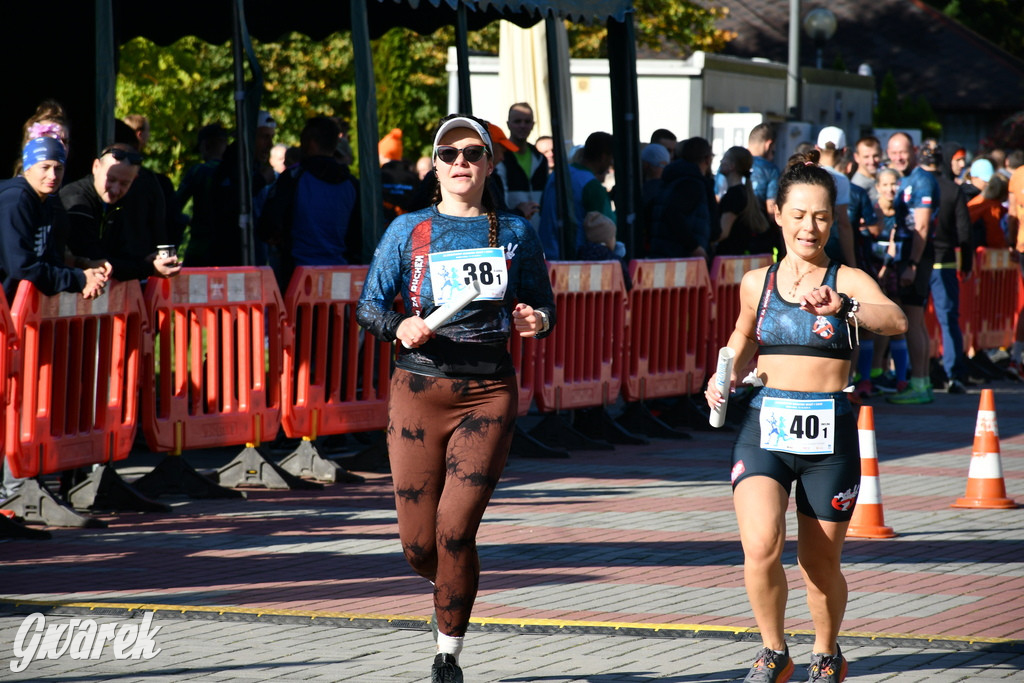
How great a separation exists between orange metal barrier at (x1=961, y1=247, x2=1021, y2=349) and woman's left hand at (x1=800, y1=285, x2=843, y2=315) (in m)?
13.8

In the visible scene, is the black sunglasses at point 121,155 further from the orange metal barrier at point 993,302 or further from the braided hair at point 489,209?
the orange metal barrier at point 993,302

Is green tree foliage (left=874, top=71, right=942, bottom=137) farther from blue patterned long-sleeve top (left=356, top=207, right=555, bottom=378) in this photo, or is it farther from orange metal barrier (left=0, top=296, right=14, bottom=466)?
blue patterned long-sleeve top (left=356, top=207, right=555, bottom=378)

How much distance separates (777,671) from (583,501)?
14.9 feet

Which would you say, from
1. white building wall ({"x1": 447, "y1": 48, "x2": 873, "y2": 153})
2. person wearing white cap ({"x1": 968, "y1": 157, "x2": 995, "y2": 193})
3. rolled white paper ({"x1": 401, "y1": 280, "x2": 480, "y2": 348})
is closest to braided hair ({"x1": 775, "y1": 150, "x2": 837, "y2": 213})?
rolled white paper ({"x1": 401, "y1": 280, "x2": 480, "y2": 348})

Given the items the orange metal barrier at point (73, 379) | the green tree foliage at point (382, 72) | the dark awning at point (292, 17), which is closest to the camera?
the orange metal barrier at point (73, 379)

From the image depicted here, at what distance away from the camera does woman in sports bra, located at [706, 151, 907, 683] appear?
5328mm

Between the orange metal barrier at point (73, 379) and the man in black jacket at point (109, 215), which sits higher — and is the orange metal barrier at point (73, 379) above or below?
below

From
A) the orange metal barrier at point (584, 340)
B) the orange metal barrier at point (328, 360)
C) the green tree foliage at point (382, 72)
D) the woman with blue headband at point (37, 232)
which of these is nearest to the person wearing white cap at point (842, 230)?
the orange metal barrier at point (584, 340)

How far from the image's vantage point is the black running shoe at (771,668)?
209 inches

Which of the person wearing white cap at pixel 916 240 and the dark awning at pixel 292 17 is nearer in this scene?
the dark awning at pixel 292 17

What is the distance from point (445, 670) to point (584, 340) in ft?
23.8

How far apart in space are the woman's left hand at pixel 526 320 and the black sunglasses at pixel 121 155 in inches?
184

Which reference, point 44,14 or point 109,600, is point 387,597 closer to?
point 109,600

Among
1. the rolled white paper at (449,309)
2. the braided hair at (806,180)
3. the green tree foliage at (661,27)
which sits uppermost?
the green tree foliage at (661,27)
